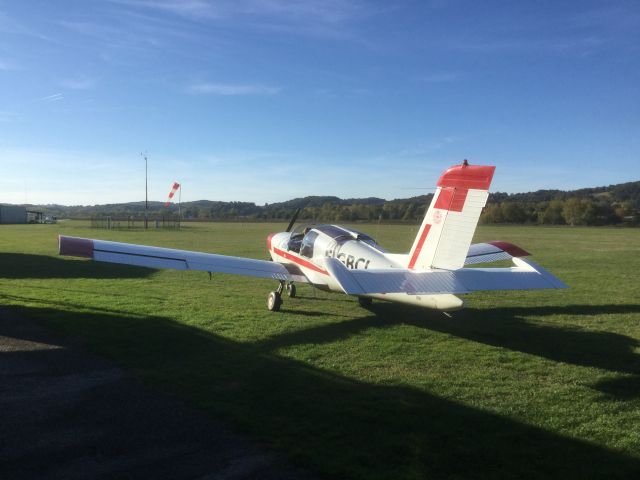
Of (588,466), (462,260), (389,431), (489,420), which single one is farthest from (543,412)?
(462,260)

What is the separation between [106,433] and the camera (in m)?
4.83

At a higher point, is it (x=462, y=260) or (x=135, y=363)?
(x=462, y=260)

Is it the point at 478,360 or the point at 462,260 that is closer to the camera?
the point at 478,360

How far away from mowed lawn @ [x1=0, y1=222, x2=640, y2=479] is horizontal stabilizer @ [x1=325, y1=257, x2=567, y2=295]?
1103 millimetres

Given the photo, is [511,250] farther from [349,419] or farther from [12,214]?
[12,214]

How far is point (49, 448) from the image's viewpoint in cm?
449

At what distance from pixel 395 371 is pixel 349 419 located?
188 cm

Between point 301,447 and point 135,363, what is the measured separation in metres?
3.63

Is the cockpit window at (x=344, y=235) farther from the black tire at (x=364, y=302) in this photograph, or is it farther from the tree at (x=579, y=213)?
the tree at (x=579, y=213)

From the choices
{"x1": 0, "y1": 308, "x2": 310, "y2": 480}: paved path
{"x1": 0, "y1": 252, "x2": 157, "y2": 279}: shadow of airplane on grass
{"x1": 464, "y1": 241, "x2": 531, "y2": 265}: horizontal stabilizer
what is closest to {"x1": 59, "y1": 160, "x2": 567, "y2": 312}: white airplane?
{"x1": 0, "y1": 308, "x2": 310, "y2": 480}: paved path

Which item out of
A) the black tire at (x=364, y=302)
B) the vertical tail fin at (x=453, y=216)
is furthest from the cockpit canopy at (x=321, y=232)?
the vertical tail fin at (x=453, y=216)

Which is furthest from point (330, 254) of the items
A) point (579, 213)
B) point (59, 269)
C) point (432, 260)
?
point (579, 213)

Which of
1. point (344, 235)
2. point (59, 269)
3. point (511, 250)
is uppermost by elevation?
point (344, 235)

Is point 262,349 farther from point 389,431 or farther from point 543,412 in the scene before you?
point 543,412
